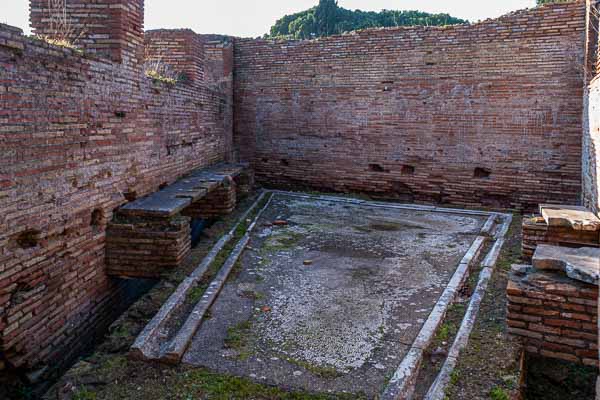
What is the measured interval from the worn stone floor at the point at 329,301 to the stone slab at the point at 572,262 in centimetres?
102

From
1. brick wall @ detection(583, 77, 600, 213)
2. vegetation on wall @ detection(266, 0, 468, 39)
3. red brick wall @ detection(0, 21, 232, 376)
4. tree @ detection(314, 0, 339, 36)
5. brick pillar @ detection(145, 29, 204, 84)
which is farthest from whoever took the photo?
tree @ detection(314, 0, 339, 36)

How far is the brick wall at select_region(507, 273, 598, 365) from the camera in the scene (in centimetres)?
365

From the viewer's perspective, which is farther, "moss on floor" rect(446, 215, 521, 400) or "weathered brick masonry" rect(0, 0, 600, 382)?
"weathered brick masonry" rect(0, 0, 600, 382)

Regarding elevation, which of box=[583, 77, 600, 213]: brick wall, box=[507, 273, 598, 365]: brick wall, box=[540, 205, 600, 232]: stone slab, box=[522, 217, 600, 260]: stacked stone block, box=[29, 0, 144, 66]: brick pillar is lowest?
box=[507, 273, 598, 365]: brick wall

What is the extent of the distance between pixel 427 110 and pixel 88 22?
589 cm

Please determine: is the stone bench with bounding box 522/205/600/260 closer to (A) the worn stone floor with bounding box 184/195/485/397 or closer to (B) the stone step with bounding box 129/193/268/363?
(A) the worn stone floor with bounding box 184/195/485/397

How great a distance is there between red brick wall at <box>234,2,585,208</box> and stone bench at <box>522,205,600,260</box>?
2.80 m

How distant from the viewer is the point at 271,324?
14.0 ft

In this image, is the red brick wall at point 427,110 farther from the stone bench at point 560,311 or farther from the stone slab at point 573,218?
the stone bench at point 560,311

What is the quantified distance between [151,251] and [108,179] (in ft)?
2.99

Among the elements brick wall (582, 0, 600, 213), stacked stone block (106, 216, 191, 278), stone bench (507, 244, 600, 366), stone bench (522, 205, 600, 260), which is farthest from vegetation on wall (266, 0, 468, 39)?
stone bench (507, 244, 600, 366)

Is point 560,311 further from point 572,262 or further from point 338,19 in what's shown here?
point 338,19

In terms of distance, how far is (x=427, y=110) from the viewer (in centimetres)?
923

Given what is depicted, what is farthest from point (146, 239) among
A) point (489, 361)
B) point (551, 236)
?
point (551, 236)
